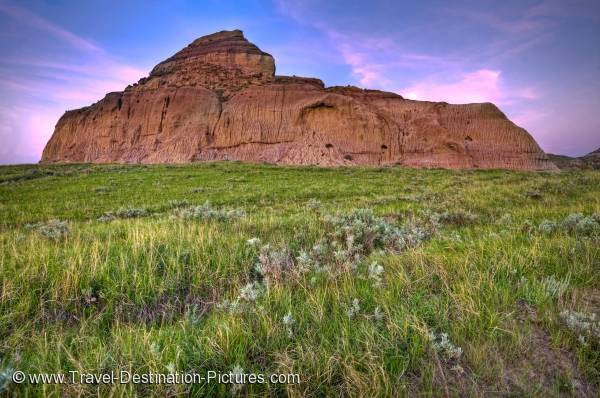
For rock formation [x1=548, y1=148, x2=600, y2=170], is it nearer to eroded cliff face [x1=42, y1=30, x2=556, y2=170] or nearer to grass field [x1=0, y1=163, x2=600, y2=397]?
eroded cliff face [x1=42, y1=30, x2=556, y2=170]

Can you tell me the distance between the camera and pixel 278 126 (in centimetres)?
7681

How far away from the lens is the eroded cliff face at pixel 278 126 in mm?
70875

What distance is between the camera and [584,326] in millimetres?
2232

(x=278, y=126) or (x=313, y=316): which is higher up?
(x=278, y=126)

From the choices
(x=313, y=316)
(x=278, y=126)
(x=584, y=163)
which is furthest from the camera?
(x=278, y=126)

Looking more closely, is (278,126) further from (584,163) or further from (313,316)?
(313,316)

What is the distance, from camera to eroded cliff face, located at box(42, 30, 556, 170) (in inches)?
2790

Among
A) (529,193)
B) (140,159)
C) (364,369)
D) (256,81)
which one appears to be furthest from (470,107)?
(364,369)

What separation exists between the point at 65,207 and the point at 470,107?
82209mm

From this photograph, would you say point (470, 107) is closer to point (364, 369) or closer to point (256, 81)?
point (256, 81)

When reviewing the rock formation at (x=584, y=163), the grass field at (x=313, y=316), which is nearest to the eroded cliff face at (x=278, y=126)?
the rock formation at (x=584, y=163)

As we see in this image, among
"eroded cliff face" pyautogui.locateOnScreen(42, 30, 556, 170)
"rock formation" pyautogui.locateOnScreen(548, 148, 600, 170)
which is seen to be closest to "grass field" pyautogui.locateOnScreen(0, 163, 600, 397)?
"rock formation" pyautogui.locateOnScreen(548, 148, 600, 170)

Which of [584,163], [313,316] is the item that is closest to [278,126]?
[584,163]

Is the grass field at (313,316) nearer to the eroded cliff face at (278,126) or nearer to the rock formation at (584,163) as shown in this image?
the rock formation at (584,163)
